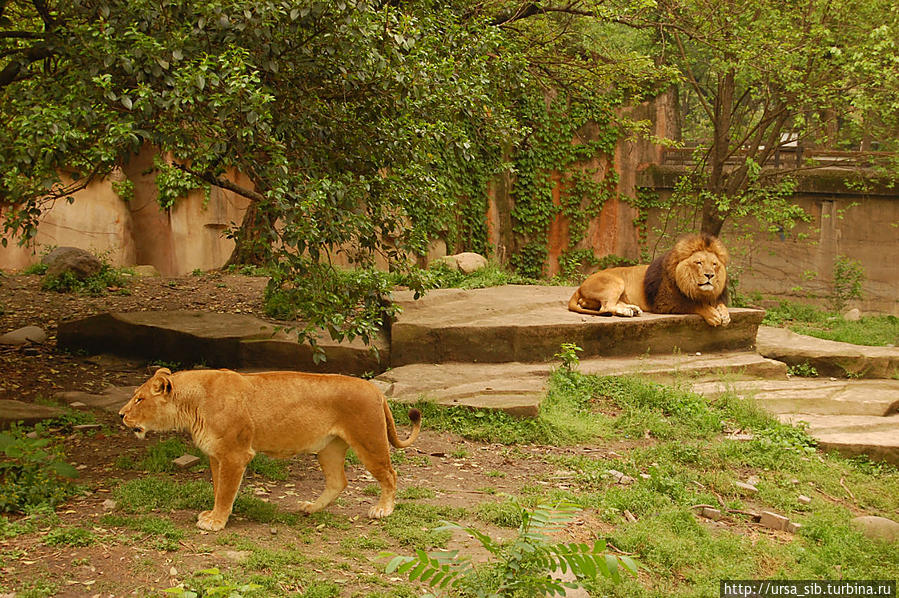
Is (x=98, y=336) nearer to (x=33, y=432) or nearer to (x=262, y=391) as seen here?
(x=33, y=432)

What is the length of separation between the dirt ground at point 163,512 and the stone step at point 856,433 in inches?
91.8

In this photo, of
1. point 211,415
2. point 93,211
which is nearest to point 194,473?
point 211,415

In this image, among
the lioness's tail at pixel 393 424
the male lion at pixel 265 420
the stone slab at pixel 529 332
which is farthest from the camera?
the stone slab at pixel 529 332

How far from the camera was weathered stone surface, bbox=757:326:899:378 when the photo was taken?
9789mm

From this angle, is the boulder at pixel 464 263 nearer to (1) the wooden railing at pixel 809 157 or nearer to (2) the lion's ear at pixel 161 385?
(1) the wooden railing at pixel 809 157

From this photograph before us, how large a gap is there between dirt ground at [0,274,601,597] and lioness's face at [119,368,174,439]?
0.60m

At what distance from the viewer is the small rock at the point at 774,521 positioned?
5.79 meters

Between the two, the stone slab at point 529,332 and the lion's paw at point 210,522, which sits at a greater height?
the stone slab at point 529,332

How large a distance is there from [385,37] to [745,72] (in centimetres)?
1051

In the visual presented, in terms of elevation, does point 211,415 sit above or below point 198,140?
below

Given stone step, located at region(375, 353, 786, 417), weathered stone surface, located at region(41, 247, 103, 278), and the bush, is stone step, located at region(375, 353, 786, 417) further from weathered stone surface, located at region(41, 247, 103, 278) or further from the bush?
weathered stone surface, located at region(41, 247, 103, 278)

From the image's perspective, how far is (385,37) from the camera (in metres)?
5.95

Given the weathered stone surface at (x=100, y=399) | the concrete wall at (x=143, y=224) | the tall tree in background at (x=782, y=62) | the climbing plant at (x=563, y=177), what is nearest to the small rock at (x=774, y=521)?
the weathered stone surface at (x=100, y=399)

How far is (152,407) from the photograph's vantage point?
4766 mm
